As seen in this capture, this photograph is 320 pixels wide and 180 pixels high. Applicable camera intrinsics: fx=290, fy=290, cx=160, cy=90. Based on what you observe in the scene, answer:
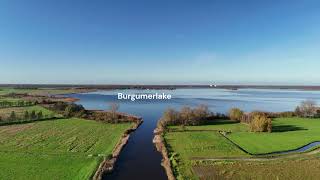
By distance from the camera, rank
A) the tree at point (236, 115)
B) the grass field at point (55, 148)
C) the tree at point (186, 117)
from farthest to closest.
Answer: the tree at point (236, 115), the tree at point (186, 117), the grass field at point (55, 148)

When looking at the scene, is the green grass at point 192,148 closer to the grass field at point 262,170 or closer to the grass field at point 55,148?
the grass field at point 262,170

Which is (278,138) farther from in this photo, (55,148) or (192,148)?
(55,148)

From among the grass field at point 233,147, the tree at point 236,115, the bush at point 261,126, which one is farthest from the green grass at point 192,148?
the tree at point 236,115

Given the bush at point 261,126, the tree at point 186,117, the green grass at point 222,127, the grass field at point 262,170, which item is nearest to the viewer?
the grass field at point 262,170

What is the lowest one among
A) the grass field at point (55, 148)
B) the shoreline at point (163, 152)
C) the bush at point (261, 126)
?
the shoreline at point (163, 152)

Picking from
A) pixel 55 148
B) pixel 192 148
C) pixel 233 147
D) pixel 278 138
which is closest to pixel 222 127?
pixel 278 138

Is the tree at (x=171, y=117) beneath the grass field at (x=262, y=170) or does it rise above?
above

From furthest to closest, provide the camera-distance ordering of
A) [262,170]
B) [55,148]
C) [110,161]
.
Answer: [55,148] → [110,161] → [262,170]

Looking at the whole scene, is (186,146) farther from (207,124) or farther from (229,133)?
(207,124)

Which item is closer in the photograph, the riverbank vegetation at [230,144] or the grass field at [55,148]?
the grass field at [55,148]
